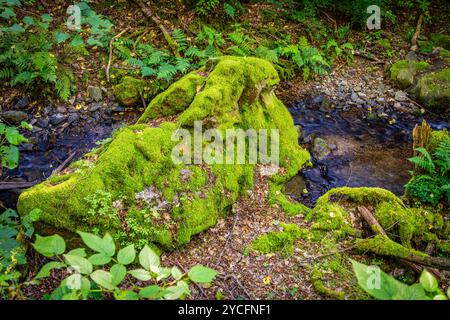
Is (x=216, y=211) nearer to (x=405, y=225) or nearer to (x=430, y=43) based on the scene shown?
(x=405, y=225)

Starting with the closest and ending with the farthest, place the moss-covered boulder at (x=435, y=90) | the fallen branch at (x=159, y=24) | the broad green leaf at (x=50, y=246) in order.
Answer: the broad green leaf at (x=50, y=246)
the moss-covered boulder at (x=435, y=90)
the fallen branch at (x=159, y=24)

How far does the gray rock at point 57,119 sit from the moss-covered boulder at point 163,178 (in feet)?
9.30

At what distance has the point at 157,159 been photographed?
4.43 meters

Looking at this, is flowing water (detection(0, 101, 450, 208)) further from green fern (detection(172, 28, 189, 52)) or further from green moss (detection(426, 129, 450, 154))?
green fern (detection(172, 28, 189, 52))

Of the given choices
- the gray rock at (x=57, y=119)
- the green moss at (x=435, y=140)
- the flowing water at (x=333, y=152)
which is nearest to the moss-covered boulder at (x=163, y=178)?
the flowing water at (x=333, y=152)

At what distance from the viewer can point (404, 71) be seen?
9.30 metres

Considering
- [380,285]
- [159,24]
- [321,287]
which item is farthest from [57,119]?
[380,285]

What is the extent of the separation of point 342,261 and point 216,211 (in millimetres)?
1756

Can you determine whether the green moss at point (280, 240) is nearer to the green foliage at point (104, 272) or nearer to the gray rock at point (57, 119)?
the green foliage at point (104, 272)

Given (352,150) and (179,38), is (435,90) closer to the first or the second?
(352,150)

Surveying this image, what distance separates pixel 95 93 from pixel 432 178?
24.3 ft

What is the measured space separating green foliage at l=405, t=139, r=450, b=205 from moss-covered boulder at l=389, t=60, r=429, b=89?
171 inches

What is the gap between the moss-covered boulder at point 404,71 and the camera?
9.20 metres
